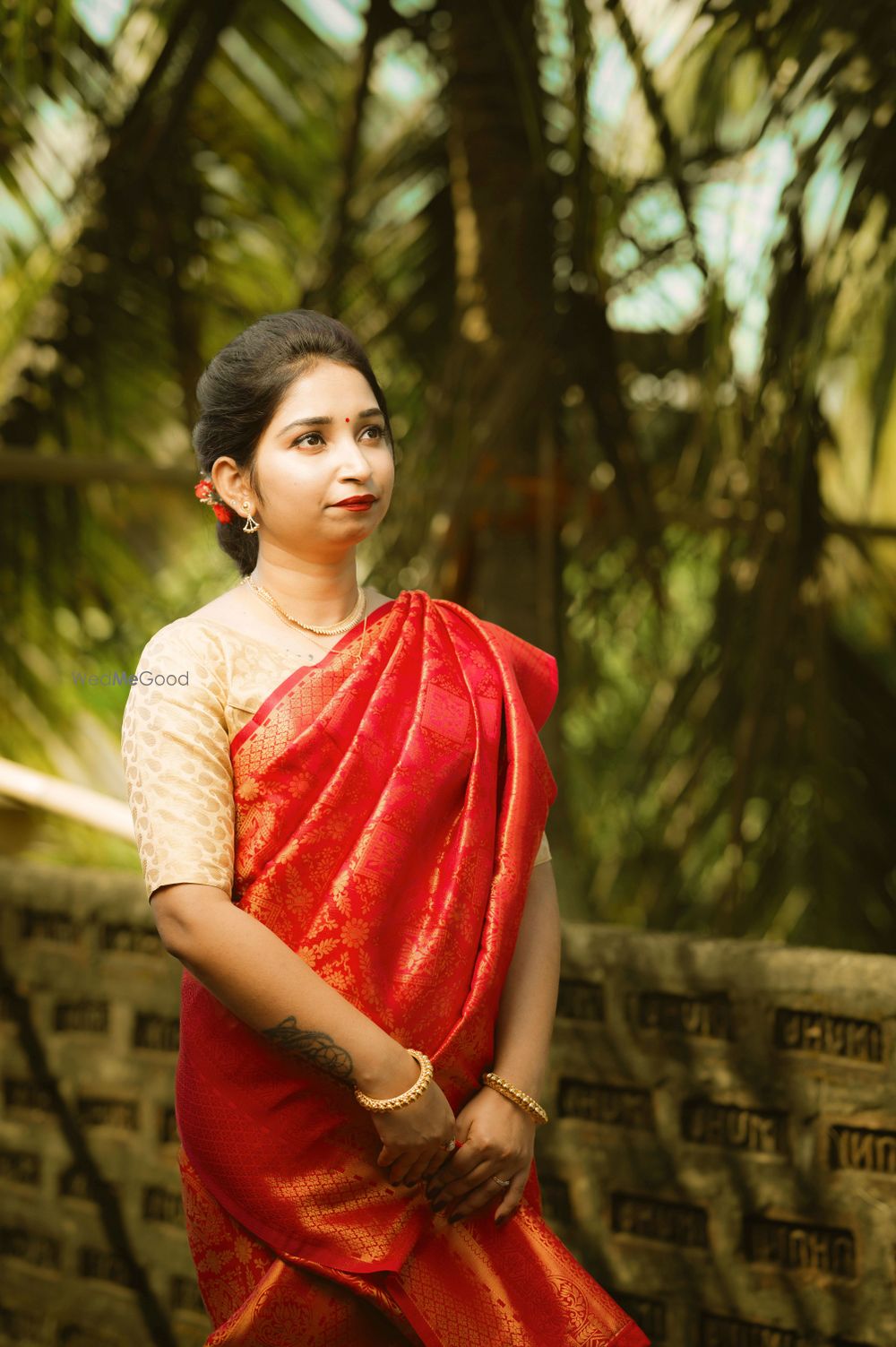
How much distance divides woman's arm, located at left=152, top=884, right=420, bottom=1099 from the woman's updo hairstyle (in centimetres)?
38

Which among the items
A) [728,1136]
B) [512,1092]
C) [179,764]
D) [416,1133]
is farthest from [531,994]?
[728,1136]

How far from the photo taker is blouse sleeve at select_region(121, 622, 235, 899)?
120 cm

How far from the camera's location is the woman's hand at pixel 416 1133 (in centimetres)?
118

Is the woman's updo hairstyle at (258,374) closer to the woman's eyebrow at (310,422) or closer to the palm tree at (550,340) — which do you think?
the woman's eyebrow at (310,422)

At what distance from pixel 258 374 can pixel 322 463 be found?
108 millimetres

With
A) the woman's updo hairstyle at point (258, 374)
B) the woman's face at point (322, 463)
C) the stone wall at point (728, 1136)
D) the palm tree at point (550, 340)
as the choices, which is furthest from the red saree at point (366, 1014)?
the palm tree at point (550, 340)

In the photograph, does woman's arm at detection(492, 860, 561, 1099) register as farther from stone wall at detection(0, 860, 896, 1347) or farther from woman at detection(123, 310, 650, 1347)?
stone wall at detection(0, 860, 896, 1347)

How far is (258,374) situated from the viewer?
1.31 meters

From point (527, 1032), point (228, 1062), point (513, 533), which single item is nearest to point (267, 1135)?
point (228, 1062)

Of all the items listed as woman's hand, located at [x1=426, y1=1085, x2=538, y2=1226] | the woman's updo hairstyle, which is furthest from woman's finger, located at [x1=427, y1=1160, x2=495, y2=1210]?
the woman's updo hairstyle

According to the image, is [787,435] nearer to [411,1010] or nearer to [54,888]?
[54,888]

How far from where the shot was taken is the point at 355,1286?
120 centimetres

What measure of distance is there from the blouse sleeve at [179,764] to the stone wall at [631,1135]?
0.84 metres

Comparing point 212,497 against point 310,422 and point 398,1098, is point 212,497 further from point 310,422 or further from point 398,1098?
point 398,1098
